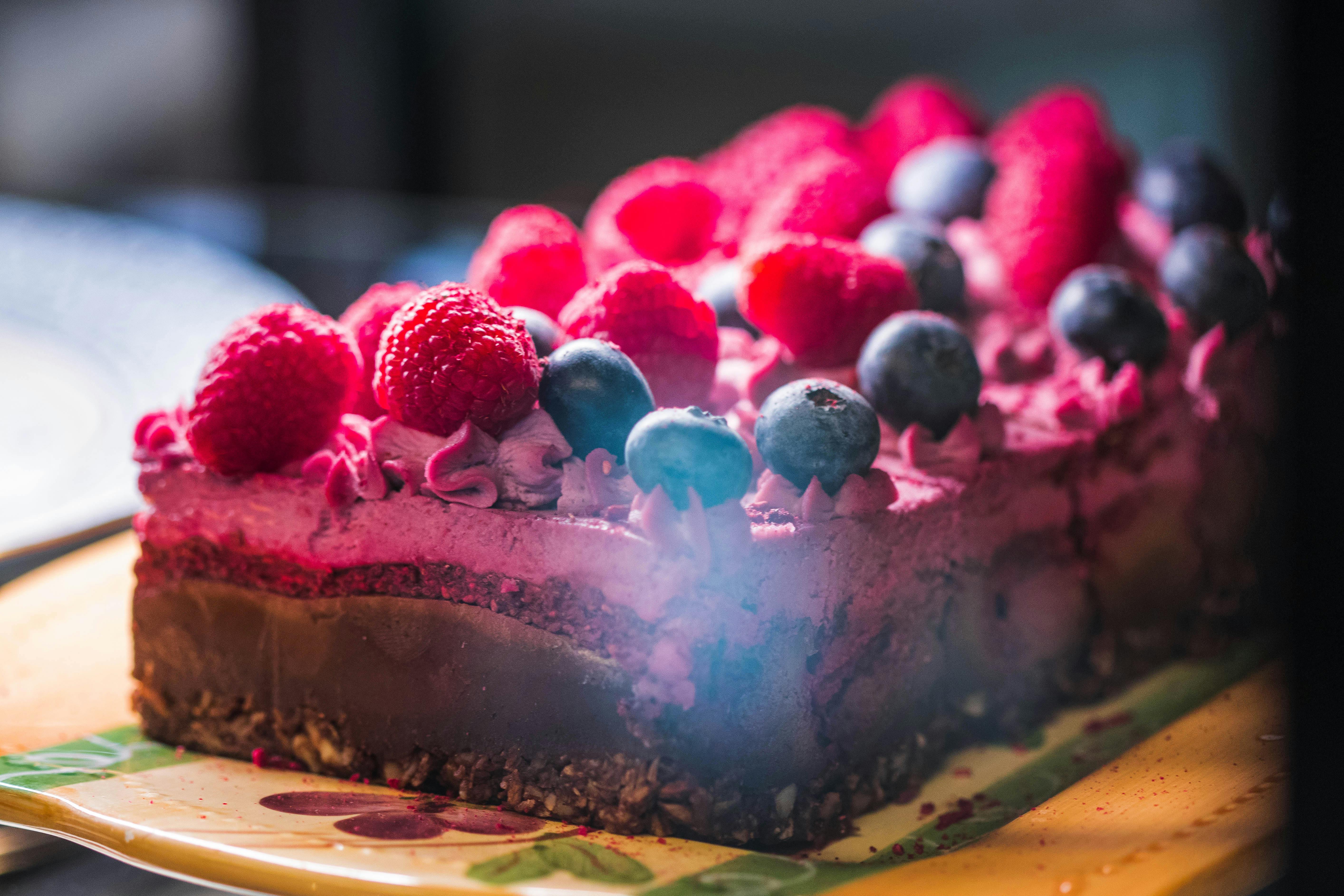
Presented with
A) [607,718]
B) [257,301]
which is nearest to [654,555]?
[607,718]

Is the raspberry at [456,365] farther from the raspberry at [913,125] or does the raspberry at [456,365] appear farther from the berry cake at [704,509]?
the raspberry at [913,125]

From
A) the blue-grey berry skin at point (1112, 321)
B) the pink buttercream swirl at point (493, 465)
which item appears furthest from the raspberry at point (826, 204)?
the pink buttercream swirl at point (493, 465)

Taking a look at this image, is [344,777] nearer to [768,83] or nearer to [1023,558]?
[1023,558]

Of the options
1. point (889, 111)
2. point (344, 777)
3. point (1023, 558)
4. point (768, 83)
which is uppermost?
point (768, 83)

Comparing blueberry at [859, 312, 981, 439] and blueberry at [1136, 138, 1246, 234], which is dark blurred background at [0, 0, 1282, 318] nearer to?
blueberry at [1136, 138, 1246, 234]

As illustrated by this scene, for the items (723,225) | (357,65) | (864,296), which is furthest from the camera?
(357,65)

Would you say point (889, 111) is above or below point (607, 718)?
above

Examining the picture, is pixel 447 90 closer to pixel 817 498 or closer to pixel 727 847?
pixel 817 498
